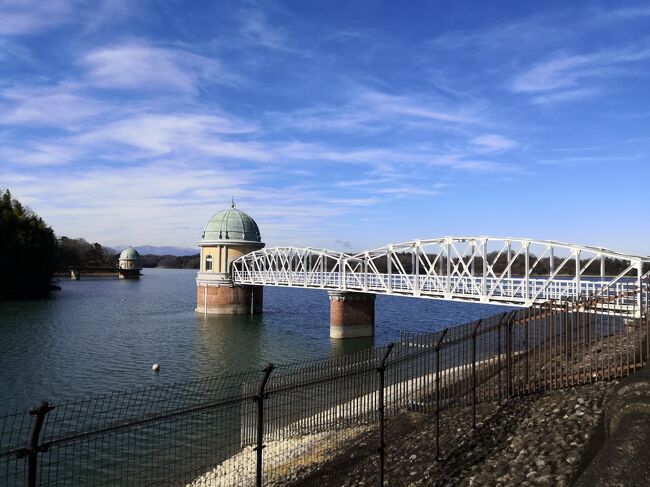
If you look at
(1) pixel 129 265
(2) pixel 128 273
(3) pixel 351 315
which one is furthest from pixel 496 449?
(1) pixel 129 265

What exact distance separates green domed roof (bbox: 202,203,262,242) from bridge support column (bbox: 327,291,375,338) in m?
23.4

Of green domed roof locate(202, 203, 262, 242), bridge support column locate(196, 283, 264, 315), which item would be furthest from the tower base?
bridge support column locate(196, 283, 264, 315)

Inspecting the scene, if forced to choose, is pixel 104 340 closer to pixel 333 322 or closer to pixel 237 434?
pixel 333 322

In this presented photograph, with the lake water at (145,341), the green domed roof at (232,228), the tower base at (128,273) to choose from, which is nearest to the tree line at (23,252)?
the lake water at (145,341)

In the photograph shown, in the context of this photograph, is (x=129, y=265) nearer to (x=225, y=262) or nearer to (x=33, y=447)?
(x=225, y=262)

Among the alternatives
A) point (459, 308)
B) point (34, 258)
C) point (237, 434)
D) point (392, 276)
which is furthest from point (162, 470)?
point (34, 258)

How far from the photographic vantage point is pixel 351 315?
130 feet

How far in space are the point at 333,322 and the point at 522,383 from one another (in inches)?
1087

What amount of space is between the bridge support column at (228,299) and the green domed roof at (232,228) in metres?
6.44

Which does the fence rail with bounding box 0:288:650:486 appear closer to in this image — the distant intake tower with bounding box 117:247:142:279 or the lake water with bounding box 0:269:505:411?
the lake water with bounding box 0:269:505:411

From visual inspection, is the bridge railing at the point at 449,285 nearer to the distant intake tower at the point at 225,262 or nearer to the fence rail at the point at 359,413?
the distant intake tower at the point at 225,262

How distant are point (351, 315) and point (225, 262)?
78.4ft

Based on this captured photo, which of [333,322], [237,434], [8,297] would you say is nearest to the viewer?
[237,434]

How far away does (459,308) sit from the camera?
2415 inches
